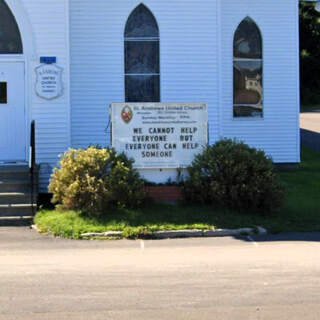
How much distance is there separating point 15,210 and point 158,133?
3.09 m

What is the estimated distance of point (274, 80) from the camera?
1733 cm

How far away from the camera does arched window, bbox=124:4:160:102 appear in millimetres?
16031

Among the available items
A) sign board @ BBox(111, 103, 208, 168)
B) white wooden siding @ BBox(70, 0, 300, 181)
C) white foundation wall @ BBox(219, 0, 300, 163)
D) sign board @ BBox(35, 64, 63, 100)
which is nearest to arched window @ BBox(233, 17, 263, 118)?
white foundation wall @ BBox(219, 0, 300, 163)

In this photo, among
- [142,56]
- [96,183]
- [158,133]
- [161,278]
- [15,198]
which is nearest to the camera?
[161,278]

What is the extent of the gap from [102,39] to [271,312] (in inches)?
407

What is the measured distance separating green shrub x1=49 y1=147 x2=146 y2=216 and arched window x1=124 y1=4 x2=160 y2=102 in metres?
3.97

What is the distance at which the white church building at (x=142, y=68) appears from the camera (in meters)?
14.5

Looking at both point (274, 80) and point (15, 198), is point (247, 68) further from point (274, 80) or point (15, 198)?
point (15, 198)

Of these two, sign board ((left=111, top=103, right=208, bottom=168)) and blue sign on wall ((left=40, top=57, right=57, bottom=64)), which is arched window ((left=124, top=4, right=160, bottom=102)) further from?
sign board ((left=111, top=103, right=208, bottom=168))

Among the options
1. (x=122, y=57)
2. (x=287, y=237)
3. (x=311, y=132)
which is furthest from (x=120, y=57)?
(x=311, y=132)

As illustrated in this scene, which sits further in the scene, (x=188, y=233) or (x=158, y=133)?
(x=158, y=133)

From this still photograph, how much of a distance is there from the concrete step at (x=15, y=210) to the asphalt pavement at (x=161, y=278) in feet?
4.46

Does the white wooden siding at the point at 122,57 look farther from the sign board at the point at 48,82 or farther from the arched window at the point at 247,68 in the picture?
the sign board at the point at 48,82

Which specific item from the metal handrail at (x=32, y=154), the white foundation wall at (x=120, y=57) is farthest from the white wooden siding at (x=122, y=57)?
the metal handrail at (x=32, y=154)
